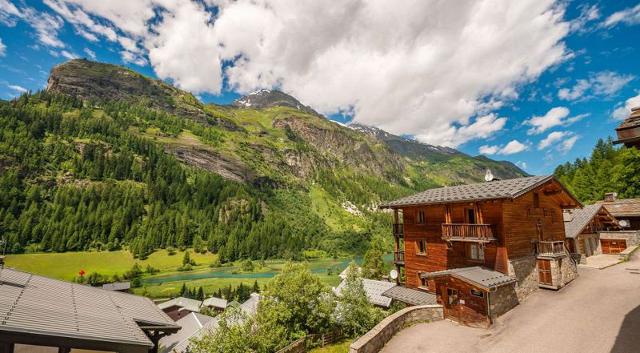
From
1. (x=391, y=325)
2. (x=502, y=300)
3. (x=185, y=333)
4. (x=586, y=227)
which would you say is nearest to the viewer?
(x=391, y=325)

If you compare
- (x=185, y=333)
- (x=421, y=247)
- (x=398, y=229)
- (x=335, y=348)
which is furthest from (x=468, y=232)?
(x=185, y=333)

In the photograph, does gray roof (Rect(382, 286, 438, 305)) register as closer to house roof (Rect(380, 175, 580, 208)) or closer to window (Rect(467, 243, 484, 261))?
window (Rect(467, 243, 484, 261))

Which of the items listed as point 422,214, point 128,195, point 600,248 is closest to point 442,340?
point 422,214

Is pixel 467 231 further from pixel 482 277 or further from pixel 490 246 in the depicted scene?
pixel 482 277

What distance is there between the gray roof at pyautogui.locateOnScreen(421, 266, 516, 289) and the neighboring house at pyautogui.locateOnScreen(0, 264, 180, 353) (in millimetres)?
18560

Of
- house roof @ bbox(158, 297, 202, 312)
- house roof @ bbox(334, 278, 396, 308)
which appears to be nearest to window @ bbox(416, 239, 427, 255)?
house roof @ bbox(334, 278, 396, 308)

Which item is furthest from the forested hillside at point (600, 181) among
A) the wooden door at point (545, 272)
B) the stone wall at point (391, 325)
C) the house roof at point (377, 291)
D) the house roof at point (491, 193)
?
the stone wall at point (391, 325)

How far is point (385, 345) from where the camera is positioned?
63.5 ft

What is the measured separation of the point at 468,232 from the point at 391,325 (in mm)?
10153

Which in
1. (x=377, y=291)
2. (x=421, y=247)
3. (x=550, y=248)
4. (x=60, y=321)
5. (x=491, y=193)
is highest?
(x=491, y=193)

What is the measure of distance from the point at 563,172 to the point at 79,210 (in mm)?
219727

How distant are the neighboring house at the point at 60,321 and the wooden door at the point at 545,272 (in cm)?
2730

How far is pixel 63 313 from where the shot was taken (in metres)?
9.58

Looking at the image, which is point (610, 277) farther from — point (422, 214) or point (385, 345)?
point (385, 345)
